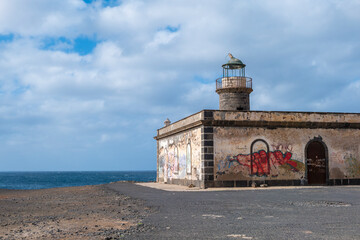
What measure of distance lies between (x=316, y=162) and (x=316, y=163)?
56 mm

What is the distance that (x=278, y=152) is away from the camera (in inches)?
909

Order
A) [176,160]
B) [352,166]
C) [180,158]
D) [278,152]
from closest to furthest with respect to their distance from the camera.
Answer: [278,152] → [352,166] → [180,158] → [176,160]

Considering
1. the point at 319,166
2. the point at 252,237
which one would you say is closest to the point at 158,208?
the point at 252,237

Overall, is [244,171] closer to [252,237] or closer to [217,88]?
[217,88]

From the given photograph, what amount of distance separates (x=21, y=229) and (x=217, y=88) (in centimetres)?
2146

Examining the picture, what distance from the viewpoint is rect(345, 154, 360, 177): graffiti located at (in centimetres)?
2442

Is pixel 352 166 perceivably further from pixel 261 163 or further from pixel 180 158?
pixel 180 158

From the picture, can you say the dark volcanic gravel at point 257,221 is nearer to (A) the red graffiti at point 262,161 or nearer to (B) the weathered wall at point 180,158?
(A) the red graffiti at point 262,161

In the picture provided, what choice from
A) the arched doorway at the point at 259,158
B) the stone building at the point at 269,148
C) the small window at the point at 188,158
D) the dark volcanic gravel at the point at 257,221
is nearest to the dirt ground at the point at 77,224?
the dark volcanic gravel at the point at 257,221

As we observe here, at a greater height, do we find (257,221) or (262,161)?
(262,161)

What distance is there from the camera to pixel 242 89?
1107 inches

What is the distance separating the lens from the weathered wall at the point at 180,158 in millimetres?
23188

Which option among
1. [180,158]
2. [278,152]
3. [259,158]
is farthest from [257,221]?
[180,158]

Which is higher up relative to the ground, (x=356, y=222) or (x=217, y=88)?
(x=217, y=88)
